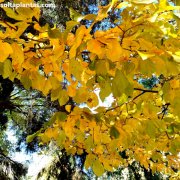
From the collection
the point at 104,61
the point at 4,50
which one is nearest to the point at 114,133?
the point at 104,61

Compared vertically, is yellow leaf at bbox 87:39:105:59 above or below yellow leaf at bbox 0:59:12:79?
below

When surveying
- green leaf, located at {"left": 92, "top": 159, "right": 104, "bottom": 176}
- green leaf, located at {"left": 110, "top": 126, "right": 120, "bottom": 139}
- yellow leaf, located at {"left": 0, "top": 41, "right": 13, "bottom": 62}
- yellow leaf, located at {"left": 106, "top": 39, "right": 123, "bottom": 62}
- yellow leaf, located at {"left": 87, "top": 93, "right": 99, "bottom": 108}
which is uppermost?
yellow leaf, located at {"left": 87, "top": 93, "right": 99, "bottom": 108}

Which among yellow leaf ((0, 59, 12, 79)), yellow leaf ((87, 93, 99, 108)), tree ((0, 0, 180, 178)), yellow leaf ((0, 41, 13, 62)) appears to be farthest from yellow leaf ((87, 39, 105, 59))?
yellow leaf ((87, 93, 99, 108))

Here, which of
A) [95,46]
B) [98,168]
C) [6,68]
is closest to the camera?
[95,46]

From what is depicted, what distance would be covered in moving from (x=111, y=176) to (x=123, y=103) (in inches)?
345

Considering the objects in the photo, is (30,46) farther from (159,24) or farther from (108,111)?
(108,111)

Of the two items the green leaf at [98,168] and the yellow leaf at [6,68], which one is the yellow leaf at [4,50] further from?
the green leaf at [98,168]

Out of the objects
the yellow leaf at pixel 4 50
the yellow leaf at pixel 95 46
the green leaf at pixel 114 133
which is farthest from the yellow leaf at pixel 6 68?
the green leaf at pixel 114 133

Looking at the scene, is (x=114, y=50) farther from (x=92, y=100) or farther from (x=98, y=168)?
(x=98, y=168)

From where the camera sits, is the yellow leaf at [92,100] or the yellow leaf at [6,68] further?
the yellow leaf at [92,100]

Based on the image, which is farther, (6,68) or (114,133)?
(114,133)

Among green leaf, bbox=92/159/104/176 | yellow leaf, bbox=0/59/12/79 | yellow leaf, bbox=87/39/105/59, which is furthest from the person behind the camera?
green leaf, bbox=92/159/104/176

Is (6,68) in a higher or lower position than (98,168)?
higher

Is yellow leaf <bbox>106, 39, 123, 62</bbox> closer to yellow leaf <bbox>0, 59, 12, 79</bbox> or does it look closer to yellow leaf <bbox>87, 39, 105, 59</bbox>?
yellow leaf <bbox>87, 39, 105, 59</bbox>
